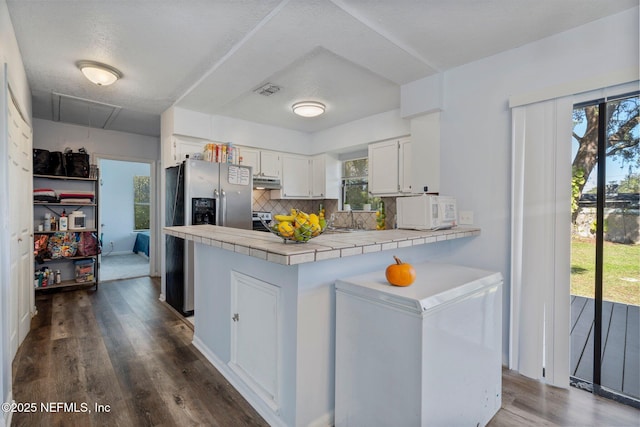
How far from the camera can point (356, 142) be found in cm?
434

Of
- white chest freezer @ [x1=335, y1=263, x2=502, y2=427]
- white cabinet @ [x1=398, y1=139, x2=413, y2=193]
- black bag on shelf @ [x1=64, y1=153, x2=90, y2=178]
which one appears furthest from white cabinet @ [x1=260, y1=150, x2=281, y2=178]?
white chest freezer @ [x1=335, y1=263, x2=502, y2=427]

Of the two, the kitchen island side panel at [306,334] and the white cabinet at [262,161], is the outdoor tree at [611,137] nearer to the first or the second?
the kitchen island side panel at [306,334]

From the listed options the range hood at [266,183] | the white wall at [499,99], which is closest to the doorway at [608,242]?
the white wall at [499,99]

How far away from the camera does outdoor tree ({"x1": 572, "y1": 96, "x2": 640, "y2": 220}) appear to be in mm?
1945

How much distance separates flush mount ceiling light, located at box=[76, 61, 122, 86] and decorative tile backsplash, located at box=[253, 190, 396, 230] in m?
2.45

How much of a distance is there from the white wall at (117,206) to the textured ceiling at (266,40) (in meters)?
4.63

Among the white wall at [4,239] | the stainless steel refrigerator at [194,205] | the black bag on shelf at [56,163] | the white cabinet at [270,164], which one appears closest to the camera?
the white wall at [4,239]

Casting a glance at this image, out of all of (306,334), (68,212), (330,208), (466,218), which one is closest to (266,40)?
(306,334)

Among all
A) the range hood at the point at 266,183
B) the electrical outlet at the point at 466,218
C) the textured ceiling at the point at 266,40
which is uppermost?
the textured ceiling at the point at 266,40

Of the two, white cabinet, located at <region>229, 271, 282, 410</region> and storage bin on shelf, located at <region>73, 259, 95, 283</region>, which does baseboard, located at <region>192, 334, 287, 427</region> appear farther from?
storage bin on shelf, located at <region>73, 259, 95, 283</region>

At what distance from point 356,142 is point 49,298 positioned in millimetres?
4497

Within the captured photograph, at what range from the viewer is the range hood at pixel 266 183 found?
439cm

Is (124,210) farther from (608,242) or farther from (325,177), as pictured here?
(608,242)

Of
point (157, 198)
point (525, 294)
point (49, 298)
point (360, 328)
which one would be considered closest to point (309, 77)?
point (360, 328)
